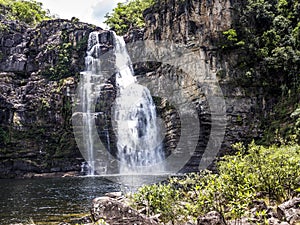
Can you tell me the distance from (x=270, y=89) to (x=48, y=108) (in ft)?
86.2

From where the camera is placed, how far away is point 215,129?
109ft

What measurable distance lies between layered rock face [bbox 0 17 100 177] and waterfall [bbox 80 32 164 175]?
1.69 meters

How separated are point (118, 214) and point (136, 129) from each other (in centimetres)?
2698

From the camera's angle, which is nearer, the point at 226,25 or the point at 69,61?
the point at 226,25

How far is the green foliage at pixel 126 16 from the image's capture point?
161 feet

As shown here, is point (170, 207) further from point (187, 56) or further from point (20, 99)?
point (20, 99)

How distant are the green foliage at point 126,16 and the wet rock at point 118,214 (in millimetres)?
40036

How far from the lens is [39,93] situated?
41469mm

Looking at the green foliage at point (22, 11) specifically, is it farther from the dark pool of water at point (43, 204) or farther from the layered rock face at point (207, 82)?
the dark pool of water at point (43, 204)

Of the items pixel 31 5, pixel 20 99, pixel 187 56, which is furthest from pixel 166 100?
pixel 31 5

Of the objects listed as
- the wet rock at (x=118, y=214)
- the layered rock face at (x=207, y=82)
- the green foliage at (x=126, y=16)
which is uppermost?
the green foliage at (x=126, y=16)

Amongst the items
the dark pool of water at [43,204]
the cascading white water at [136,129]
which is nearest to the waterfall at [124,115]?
the cascading white water at [136,129]

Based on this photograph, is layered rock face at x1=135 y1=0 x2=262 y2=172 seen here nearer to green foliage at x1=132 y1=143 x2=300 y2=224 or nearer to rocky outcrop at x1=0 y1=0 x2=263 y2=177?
rocky outcrop at x1=0 y1=0 x2=263 y2=177

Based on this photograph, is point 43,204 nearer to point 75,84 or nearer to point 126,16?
point 75,84
